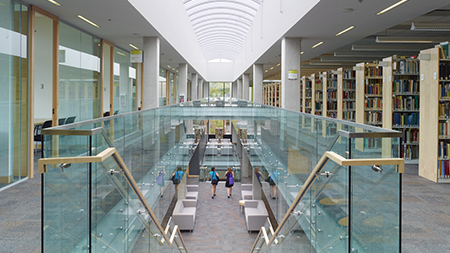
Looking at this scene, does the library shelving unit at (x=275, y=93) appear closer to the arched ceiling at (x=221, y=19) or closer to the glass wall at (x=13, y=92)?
the arched ceiling at (x=221, y=19)

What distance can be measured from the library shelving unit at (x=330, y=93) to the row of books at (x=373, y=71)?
216cm

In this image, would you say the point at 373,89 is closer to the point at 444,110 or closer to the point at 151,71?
the point at 444,110

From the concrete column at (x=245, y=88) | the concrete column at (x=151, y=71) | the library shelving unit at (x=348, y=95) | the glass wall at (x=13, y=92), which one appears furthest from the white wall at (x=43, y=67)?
the concrete column at (x=245, y=88)

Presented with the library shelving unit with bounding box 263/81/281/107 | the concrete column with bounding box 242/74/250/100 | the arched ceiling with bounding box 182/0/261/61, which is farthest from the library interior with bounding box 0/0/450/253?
the concrete column with bounding box 242/74/250/100

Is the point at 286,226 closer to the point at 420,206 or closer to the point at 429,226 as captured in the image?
the point at 429,226

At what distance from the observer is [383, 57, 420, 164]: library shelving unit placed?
29.7 ft

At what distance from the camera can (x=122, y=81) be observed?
13.1 metres

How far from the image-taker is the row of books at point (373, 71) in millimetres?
10109

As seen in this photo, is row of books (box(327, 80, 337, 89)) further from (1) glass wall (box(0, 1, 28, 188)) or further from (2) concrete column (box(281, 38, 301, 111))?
(1) glass wall (box(0, 1, 28, 188))

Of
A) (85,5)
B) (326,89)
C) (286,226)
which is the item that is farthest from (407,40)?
(85,5)

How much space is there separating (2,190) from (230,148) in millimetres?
22401

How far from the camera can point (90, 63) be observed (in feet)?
33.4

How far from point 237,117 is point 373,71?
7653 mm

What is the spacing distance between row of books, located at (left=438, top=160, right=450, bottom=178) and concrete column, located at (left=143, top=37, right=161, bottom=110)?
7560mm
